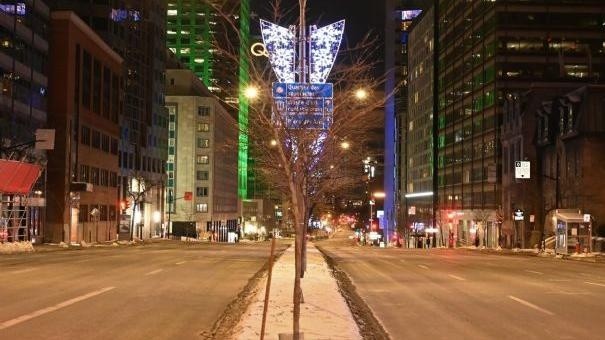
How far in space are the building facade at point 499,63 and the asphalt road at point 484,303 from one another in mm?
53810

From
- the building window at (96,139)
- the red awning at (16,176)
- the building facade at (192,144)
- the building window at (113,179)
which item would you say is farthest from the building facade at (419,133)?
the red awning at (16,176)

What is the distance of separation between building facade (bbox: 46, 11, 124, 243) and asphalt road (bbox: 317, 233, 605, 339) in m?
42.8

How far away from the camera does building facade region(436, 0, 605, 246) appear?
8494cm

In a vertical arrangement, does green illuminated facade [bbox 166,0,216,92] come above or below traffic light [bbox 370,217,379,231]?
above

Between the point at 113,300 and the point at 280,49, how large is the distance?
7.01m

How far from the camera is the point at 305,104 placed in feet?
45.8

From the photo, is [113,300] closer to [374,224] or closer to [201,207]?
[201,207]

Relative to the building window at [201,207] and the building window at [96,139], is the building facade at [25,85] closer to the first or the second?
the building window at [96,139]

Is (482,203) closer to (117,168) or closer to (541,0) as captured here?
(541,0)

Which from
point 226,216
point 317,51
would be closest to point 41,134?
point 317,51

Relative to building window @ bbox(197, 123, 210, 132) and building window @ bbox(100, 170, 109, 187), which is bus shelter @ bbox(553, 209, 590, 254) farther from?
building window @ bbox(197, 123, 210, 132)

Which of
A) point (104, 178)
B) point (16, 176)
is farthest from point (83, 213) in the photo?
point (16, 176)

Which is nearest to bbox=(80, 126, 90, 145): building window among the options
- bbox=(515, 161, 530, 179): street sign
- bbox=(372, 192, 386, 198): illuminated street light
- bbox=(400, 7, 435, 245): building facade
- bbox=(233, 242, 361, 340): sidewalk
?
bbox=(515, 161, 530, 179): street sign

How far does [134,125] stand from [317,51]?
85150 millimetres
